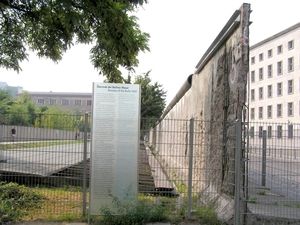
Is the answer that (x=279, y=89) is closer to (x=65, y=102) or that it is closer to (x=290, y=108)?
(x=290, y=108)

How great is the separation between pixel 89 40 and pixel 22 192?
514cm

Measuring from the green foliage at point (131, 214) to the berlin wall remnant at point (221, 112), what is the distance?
4.00 ft

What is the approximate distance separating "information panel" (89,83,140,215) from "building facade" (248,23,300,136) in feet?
140

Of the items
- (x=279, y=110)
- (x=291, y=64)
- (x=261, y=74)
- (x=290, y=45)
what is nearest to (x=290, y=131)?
(x=291, y=64)

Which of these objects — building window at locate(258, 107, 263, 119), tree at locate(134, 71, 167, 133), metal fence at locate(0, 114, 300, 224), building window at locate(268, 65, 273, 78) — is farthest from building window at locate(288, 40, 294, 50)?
metal fence at locate(0, 114, 300, 224)

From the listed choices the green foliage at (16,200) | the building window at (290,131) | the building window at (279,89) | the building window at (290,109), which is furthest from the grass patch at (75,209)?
the building window at (279,89)

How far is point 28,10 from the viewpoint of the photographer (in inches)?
328

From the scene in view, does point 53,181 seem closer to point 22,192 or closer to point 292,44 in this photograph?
point 22,192

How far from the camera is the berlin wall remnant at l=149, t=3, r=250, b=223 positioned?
628cm

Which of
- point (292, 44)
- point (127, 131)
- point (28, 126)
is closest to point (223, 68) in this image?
point (127, 131)

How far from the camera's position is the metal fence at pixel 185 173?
6.29m

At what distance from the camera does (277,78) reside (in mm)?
51812

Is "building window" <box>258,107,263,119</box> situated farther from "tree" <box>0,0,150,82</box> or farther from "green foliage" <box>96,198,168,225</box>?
"green foliage" <box>96,198,168,225</box>

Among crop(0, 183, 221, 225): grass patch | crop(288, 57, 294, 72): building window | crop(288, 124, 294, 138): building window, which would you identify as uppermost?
crop(288, 57, 294, 72): building window
